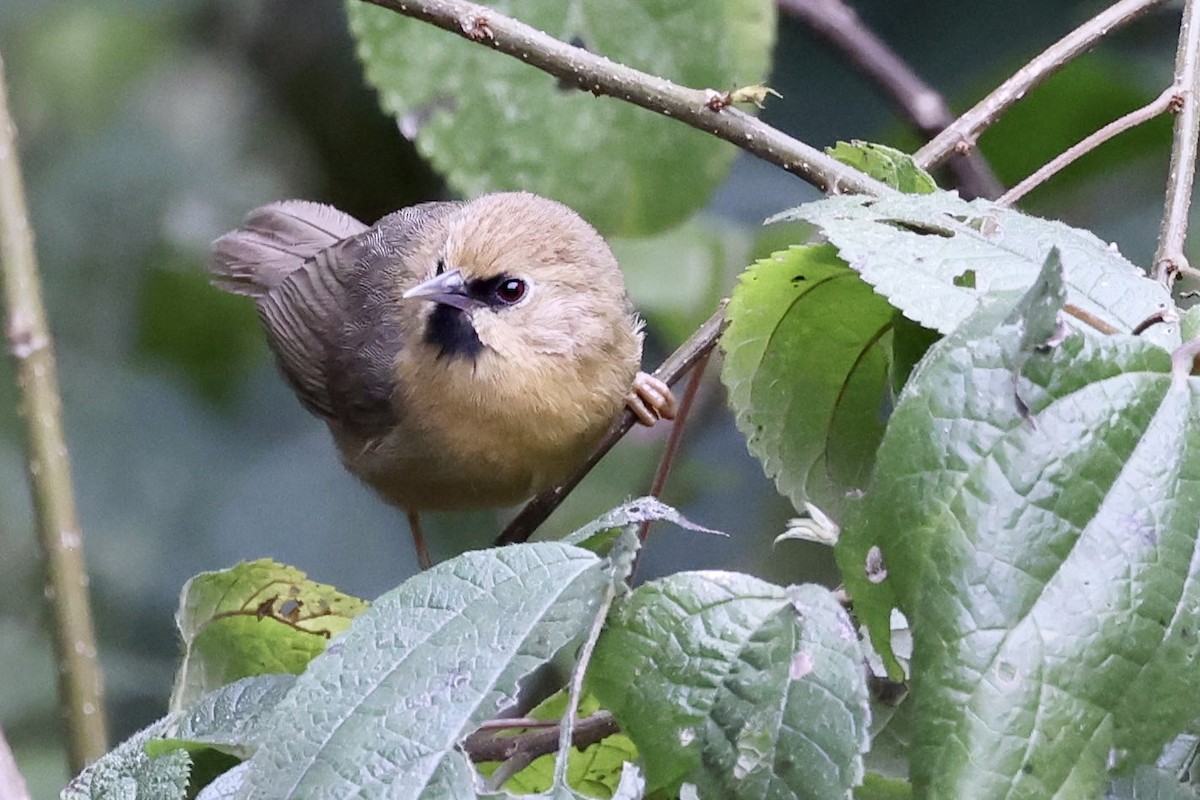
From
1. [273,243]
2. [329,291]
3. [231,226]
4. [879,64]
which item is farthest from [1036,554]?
[231,226]

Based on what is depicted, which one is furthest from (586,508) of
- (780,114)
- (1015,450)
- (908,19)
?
(1015,450)

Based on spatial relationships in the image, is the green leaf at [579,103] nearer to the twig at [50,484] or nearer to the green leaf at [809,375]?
the twig at [50,484]

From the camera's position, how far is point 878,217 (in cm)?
156

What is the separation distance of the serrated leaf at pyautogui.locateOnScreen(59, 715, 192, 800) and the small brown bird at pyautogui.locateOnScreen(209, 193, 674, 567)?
4.71ft

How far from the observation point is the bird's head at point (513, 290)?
2902 millimetres

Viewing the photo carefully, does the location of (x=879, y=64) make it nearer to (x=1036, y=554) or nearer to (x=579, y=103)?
(x=579, y=103)

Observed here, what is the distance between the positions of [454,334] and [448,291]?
0.43 feet

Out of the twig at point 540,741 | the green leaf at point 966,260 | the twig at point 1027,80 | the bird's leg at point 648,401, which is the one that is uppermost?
the twig at point 1027,80

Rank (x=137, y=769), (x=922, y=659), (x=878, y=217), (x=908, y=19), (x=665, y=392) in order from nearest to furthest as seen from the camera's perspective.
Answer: (x=922, y=659)
(x=137, y=769)
(x=878, y=217)
(x=665, y=392)
(x=908, y=19)

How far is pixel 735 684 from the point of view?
1194 mm

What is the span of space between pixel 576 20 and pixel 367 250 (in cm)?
93

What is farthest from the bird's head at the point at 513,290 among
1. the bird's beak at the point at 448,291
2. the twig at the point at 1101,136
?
the twig at the point at 1101,136

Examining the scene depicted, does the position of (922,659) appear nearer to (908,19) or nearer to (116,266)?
(908,19)

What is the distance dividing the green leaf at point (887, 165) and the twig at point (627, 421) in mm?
293
